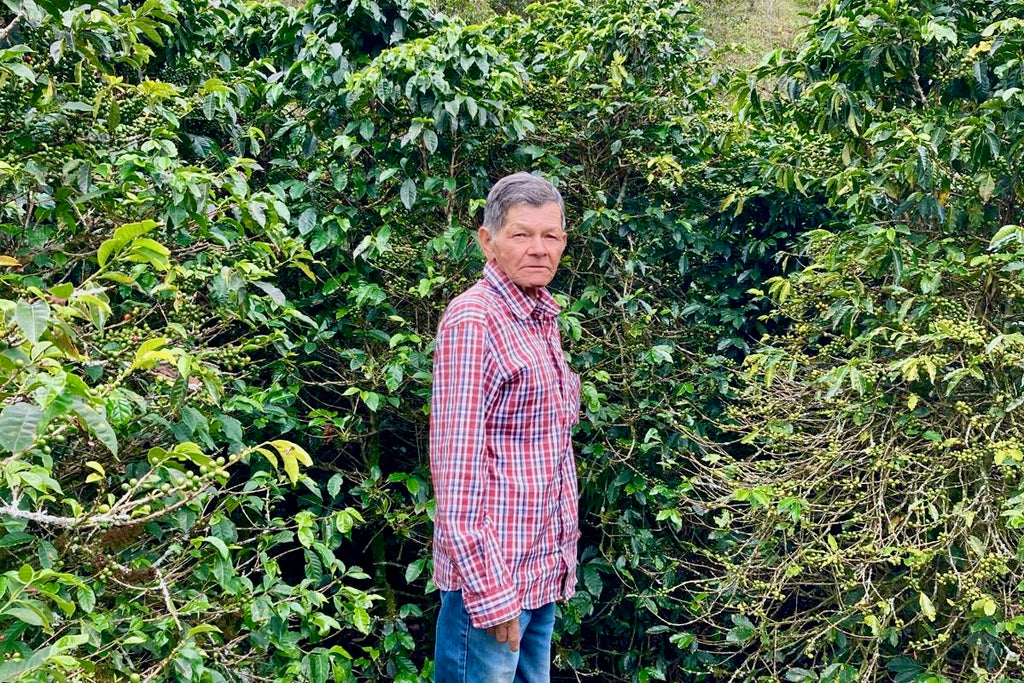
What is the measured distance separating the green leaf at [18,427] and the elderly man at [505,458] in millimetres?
808

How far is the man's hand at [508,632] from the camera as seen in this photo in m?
2.07

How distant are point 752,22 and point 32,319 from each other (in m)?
8.30

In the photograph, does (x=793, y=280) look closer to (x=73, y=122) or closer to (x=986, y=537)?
(x=986, y=537)

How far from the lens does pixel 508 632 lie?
6.83 ft

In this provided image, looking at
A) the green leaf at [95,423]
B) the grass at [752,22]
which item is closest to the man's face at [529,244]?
the green leaf at [95,423]

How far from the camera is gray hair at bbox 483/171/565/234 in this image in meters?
2.20

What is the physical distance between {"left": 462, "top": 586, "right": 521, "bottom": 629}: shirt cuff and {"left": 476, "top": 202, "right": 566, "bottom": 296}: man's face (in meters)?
0.69

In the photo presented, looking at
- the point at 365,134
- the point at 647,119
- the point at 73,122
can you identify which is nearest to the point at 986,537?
the point at 647,119

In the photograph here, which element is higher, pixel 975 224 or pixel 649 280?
pixel 975 224

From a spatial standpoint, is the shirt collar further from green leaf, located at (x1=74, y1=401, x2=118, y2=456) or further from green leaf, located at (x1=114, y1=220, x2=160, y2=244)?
green leaf, located at (x1=74, y1=401, x2=118, y2=456)

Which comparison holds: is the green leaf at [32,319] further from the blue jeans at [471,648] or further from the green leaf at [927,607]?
the green leaf at [927,607]

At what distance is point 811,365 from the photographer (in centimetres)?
338

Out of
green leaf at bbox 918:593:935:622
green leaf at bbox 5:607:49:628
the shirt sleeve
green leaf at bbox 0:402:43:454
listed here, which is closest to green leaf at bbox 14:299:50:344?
green leaf at bbox 0:402:43:454

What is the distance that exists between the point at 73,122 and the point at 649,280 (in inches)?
82.3
